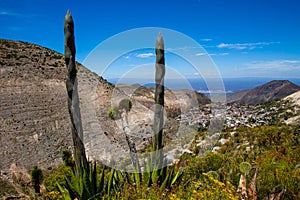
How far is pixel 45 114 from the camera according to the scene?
101 feet

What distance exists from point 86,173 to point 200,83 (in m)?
3.21

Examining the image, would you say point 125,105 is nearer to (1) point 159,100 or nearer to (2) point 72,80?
(1) point 159,100

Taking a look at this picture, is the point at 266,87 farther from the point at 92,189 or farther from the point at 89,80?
the point at 92,189

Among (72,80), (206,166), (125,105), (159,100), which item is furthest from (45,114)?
(72,80)

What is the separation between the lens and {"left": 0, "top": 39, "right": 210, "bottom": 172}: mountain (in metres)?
25.6

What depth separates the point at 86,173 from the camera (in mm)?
4301

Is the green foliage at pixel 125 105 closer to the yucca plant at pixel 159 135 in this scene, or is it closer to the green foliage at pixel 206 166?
the yucca plant at pixel 159 135

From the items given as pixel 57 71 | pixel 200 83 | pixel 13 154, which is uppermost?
pixel 57 71

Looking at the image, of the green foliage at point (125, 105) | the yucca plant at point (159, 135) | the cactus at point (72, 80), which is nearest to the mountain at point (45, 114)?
the green foliage at point (125, 105)

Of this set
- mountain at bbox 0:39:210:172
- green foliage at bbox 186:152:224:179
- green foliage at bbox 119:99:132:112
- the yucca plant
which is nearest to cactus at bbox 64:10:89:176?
the yucca plant

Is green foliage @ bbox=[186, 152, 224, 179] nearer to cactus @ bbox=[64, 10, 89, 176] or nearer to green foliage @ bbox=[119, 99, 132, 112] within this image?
green foliage @ bbox=[119, 99, 132, 112]

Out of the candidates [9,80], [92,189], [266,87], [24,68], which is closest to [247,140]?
[92,189]

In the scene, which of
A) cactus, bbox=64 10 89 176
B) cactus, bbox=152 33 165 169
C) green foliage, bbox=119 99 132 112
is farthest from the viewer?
green foliage, bbox=119 99 132 112

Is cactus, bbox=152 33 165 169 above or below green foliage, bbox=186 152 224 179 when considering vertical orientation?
above
